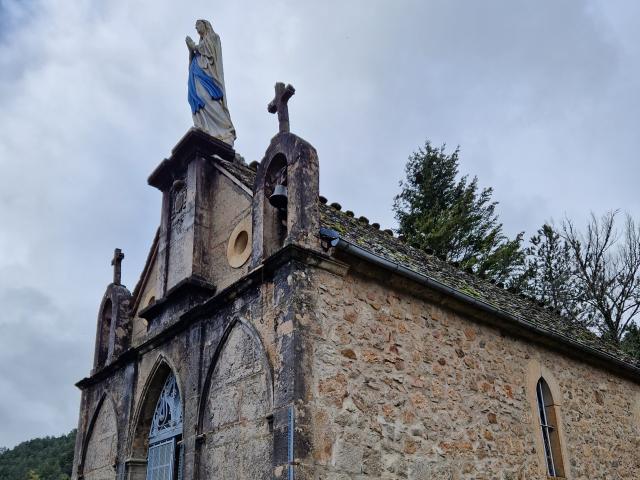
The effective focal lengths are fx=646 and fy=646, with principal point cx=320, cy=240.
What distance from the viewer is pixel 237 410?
8281 mm

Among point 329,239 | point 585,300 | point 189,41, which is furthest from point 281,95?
point 585,300

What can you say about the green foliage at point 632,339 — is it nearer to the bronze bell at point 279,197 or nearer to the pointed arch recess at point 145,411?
the pointed arch recess at point 145,411

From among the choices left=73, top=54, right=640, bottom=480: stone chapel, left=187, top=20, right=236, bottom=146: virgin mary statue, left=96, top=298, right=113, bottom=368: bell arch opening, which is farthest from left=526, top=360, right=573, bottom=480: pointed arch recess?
left=96, top=298, right=113, bottom=368: bell arch opening

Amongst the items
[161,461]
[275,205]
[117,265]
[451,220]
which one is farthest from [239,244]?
[451,220]

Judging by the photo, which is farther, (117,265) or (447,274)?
(117,265)

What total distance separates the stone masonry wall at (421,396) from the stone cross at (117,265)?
23.3ft

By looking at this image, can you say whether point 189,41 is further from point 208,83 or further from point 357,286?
point 357,286

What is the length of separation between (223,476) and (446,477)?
116 inches

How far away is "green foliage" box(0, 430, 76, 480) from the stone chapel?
1265 inches

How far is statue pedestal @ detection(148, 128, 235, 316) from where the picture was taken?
10453 millimetres

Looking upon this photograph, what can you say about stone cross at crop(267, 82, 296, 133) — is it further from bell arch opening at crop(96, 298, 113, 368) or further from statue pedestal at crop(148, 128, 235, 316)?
bell arch opening at crop(96, 298, 113, 368)

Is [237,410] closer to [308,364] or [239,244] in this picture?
[308,364]

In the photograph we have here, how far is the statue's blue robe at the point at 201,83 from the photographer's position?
39.9 feet

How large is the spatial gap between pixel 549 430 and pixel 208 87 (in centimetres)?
876
